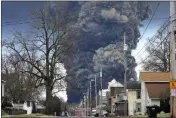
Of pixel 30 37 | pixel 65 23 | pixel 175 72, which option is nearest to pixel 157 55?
pixel 65 23

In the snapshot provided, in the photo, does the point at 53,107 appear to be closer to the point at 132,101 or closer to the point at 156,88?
the point at 156,88

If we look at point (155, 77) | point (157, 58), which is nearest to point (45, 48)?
point (155, 77)

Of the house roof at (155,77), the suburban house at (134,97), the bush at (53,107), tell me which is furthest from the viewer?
the suburban house at (134,97)

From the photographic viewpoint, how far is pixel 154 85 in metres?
63.2

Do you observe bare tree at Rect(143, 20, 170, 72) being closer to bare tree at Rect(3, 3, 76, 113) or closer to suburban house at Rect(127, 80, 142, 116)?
suburban house at Rect(127, 80, 142, 116)

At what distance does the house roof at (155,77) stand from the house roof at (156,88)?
27.1 inches

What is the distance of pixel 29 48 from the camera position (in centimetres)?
6391

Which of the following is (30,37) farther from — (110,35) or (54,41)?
(110,35)

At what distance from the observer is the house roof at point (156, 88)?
202 feet

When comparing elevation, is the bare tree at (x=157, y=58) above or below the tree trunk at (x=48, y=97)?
above

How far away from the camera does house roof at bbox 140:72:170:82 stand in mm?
61469

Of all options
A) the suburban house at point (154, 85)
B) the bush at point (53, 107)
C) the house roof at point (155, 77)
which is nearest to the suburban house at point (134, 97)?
the suburban house at point (154, 85)

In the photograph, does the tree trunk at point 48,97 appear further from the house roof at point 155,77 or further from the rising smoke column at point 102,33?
the rising smoke column at point 102,33

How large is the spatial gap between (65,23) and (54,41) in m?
4.44
